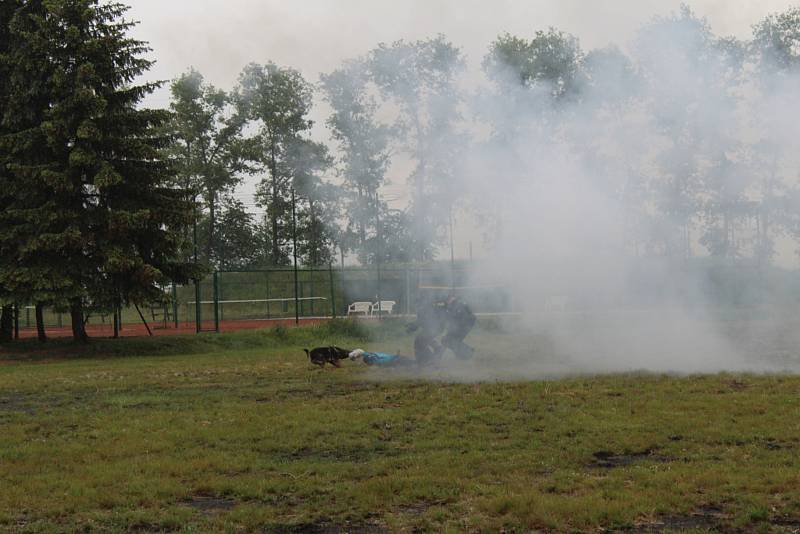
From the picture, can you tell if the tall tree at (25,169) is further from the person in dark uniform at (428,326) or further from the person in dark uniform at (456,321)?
the person in dark uniform at (456,321)

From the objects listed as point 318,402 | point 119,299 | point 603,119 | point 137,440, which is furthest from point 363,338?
point 137,440

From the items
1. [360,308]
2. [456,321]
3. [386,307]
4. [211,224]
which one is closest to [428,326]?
[456,321]

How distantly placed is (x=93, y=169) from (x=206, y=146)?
26.7 meters

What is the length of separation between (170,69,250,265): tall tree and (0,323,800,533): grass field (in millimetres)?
37586

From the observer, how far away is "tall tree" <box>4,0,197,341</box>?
27.5m

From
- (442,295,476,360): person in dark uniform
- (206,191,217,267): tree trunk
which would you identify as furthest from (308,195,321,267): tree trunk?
(442,295,476,360): person in dark uniform

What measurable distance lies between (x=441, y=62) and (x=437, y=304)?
25.6 feet

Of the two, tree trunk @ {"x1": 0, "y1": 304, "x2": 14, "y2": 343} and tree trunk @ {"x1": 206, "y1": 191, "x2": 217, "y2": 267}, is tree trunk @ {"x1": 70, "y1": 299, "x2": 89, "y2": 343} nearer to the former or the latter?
tree trunk @ {"x1": 0, "y1": 304, "x2": 14, "y2": 343}

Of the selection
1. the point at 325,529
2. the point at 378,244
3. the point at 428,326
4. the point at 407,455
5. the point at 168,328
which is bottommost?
the point at 325,529

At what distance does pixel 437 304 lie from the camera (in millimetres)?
19391

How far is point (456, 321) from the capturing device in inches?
774

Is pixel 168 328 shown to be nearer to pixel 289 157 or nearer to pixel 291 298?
pixel 291 298

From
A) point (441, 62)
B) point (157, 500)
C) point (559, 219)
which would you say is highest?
point (441, 62)

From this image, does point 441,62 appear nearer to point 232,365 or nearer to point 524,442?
point 232,365
